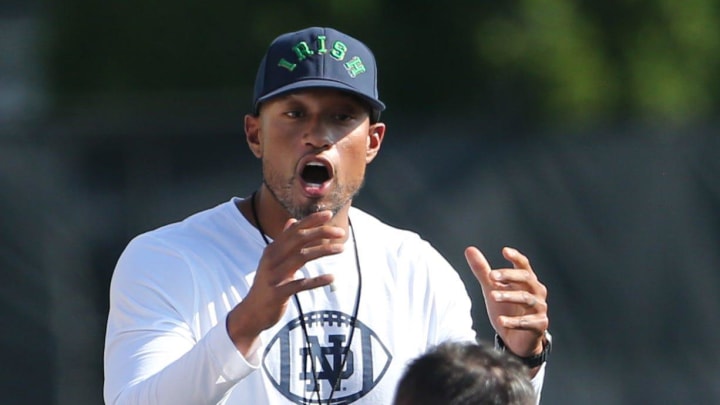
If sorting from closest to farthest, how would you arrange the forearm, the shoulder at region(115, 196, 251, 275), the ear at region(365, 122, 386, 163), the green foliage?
the forearm
the shoulder at region(115, 196, 251, 275)
the ear at region(365, 122, 386, 163)
the green foliage

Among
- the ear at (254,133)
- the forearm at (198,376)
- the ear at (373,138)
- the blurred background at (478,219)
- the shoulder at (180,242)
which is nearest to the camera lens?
the forearm at (198,376)

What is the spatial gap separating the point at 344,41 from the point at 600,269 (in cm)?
395

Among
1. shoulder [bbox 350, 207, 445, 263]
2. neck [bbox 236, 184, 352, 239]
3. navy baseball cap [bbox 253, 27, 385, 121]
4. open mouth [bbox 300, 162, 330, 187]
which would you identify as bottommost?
shoulder [bbox 350, 207, 445, 263]

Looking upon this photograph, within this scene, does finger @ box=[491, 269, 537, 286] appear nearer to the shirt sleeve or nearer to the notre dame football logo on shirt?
the notre dame football logo on shirt

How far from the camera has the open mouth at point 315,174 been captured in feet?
11.8

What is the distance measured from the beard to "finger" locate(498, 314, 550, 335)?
54 cm

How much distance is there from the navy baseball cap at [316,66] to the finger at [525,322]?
27.4 inches

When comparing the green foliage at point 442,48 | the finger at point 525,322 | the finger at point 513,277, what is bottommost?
the finger at point 525,322

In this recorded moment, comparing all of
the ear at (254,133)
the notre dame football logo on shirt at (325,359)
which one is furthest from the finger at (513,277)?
the ear at (254,133)

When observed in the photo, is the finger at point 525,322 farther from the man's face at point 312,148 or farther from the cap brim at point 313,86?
the cap brim at point 313,86

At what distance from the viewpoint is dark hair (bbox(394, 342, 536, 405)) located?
93.4 inches

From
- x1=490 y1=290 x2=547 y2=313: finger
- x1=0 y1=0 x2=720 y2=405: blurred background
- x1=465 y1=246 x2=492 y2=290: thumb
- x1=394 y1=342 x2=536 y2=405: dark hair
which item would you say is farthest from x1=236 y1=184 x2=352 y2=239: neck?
x1=0 y1=0 x2=720 y2=405: blurred background

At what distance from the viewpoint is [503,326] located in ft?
11.0

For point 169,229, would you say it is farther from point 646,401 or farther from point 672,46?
point 672,46
